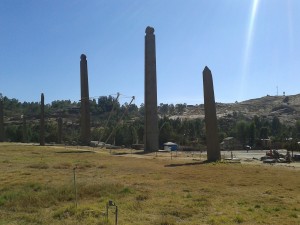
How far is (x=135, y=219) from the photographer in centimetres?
1277

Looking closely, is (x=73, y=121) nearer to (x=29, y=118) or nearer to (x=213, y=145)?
(x=29, y=118)

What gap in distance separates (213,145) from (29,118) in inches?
5429

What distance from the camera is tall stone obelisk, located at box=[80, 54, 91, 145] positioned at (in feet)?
218

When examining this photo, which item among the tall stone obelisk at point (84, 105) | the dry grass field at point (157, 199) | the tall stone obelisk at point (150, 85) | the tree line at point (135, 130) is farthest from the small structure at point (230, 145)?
the dry grass field at point (157, 199)

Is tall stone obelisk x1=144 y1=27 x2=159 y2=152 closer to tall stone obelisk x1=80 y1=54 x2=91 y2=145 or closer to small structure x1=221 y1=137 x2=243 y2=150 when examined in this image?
tall stone obelisk x1=80 y1=54 x2=91 y2=145

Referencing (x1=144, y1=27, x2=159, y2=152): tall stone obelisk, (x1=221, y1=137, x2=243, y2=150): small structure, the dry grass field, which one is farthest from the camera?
(x1=221, y1=137, x2=243, y2=150): small structure

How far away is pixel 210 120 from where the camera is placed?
38438 mm

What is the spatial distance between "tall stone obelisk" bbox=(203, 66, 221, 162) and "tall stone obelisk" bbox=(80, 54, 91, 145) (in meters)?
31.3

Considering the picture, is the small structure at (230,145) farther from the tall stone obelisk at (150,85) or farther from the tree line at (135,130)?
the tall stone obelisk at (150,85)

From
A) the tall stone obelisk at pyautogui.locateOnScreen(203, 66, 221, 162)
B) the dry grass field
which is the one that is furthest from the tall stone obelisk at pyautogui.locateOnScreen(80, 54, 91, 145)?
the dry grass field

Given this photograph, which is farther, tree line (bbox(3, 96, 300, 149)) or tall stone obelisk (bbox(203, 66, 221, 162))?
tree line (bbox(3, 96, 300, 149))

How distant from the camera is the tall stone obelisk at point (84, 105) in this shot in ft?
218

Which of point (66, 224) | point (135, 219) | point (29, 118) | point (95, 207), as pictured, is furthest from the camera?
point (29, 118)

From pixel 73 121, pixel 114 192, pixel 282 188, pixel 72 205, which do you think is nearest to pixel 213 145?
pixel 282 188
